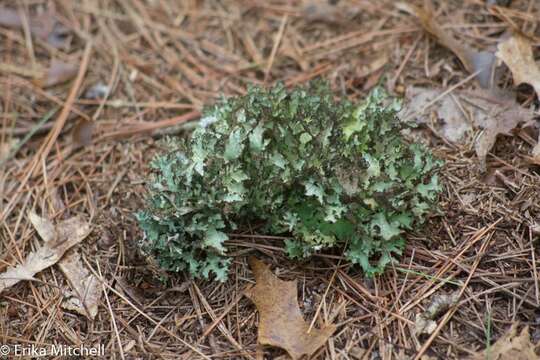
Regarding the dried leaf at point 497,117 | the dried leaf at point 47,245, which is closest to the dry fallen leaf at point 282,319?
the dried leaf at point 47,245

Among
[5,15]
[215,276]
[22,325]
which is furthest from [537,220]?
[5,15]

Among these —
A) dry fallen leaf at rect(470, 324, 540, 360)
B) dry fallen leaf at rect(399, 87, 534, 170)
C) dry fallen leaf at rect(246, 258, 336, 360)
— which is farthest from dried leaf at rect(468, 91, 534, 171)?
dry fallen leaf at rect(246, 258, 336, 360)

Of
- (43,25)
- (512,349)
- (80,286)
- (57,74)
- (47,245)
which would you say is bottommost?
(512,349)

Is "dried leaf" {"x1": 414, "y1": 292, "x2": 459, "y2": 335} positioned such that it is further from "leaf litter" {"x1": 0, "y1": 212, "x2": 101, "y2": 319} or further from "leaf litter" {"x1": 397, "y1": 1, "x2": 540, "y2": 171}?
"leaf litter" {"x1": 0, "y1": 212, "x2": 101, "y2": 319}

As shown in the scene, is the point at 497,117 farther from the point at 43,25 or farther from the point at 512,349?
the point at 43,25

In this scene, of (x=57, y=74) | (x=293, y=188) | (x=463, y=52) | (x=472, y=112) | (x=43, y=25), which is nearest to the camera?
(x=293, y=188)

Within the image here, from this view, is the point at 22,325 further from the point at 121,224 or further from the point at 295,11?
the point at 295,11

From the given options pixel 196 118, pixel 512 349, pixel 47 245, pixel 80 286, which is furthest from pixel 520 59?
pixel 47 245
